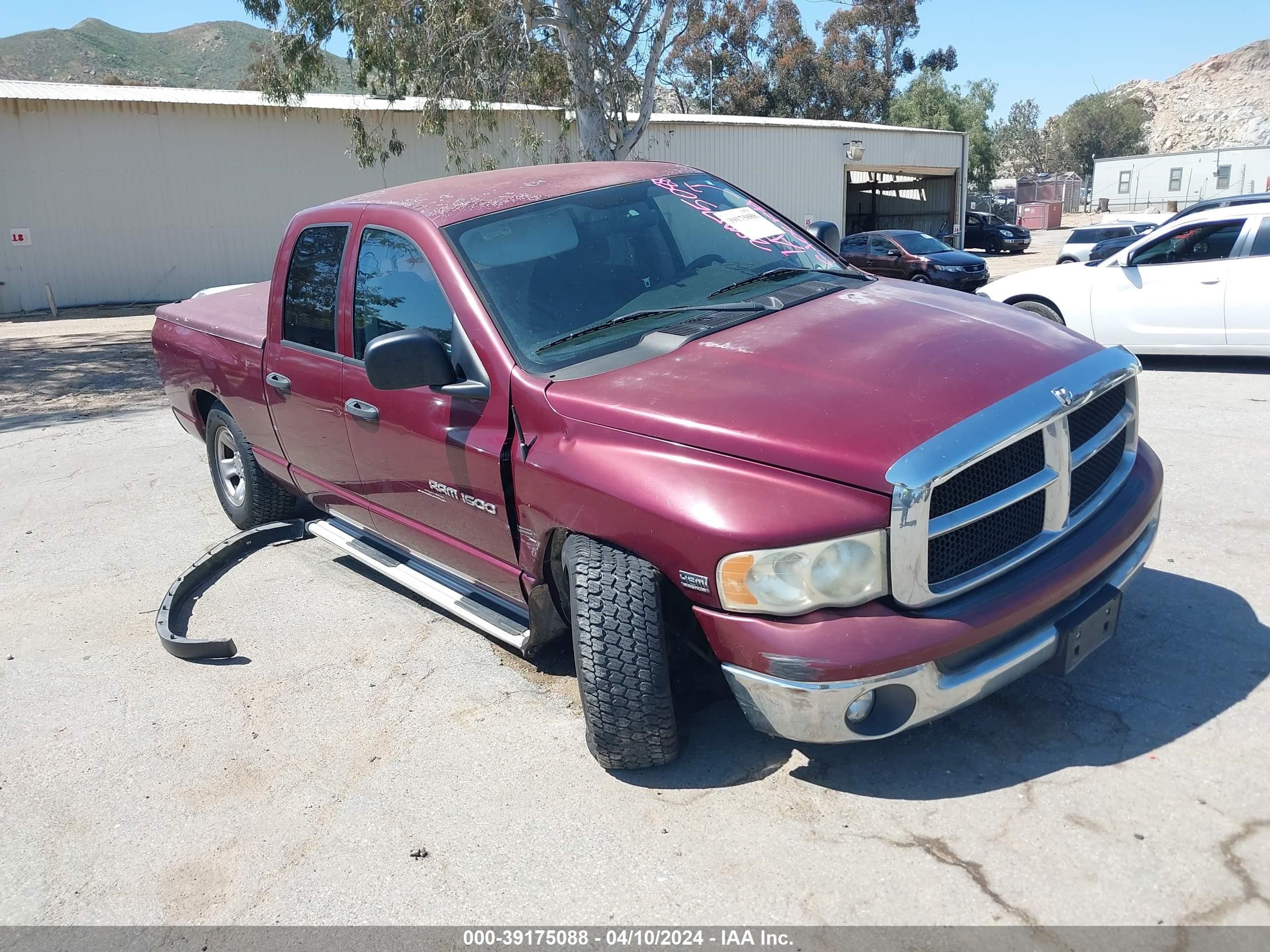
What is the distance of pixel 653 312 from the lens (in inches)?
151

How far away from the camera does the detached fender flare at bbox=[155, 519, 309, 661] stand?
446 cm

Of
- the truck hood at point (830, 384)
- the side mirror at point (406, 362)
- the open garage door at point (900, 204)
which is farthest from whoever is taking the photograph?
the open garage door at point (900, 204)

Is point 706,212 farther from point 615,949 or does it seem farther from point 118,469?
point 118,469

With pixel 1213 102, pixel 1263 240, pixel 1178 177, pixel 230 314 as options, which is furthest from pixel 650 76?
pixel 1213 102

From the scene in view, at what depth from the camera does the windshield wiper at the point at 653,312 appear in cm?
369

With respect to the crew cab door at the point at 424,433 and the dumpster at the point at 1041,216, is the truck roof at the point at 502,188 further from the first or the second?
the dumpster at the point at 1041,216

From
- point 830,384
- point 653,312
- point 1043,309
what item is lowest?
point 1043,309

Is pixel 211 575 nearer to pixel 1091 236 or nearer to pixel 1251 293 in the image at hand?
pixel 1251 293

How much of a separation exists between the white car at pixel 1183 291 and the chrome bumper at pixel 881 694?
6.51m

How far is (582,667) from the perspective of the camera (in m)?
3.17

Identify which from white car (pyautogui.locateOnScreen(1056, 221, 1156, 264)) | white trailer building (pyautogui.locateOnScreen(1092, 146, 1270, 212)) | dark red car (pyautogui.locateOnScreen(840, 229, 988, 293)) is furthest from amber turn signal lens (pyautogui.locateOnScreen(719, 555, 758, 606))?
white trailer building (pyautogui.locateOnScreen(1092, 146, 1270, 212))

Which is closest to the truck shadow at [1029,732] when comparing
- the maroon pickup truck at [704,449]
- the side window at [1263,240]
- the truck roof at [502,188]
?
the maroon pickup truck at [704,449]

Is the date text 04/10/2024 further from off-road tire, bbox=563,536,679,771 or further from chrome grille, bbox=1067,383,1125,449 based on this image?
chrome grille, bbox=1067,383,1125,449

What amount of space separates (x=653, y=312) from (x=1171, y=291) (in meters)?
7.20
